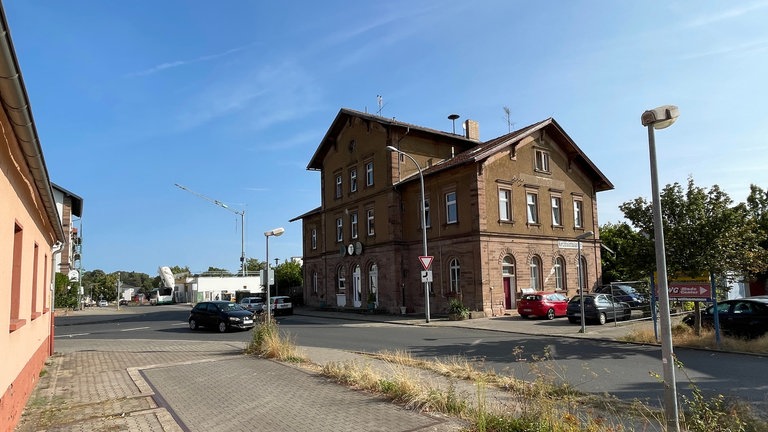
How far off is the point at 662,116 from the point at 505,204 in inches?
977

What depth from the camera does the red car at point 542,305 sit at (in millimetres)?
26422

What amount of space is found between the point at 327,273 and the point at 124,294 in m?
82.7

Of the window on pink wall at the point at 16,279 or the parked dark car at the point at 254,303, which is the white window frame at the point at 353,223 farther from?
the window on pink wall at the point at 16,279

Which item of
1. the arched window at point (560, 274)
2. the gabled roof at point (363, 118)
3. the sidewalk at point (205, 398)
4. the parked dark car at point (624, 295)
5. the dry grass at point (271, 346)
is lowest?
the sidewalk at point (205, 398)

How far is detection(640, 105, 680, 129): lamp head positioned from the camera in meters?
6.58

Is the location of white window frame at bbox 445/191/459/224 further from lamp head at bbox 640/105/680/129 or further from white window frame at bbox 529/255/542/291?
lamp head at bbox 640/105/680/129

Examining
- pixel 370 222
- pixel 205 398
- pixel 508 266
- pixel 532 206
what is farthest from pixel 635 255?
pixel 370 222

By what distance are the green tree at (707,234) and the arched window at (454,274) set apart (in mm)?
14931

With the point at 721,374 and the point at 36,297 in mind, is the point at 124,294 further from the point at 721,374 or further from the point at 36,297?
the point at 721,374

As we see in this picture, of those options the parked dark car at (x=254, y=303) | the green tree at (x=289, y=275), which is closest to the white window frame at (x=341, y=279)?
the parked dark car at (x=254, y=303)

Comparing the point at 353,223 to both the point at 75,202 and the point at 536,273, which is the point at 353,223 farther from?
the point at 75,202

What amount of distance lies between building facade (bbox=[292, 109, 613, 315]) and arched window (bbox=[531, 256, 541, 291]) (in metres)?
0.06

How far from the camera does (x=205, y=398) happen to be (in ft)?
29.3

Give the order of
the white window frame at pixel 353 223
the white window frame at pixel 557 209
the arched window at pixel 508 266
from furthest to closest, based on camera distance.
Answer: the white window frame at pixel 353 223
the white window frame at pixel 557 209
the arched window at pixel 508 266
